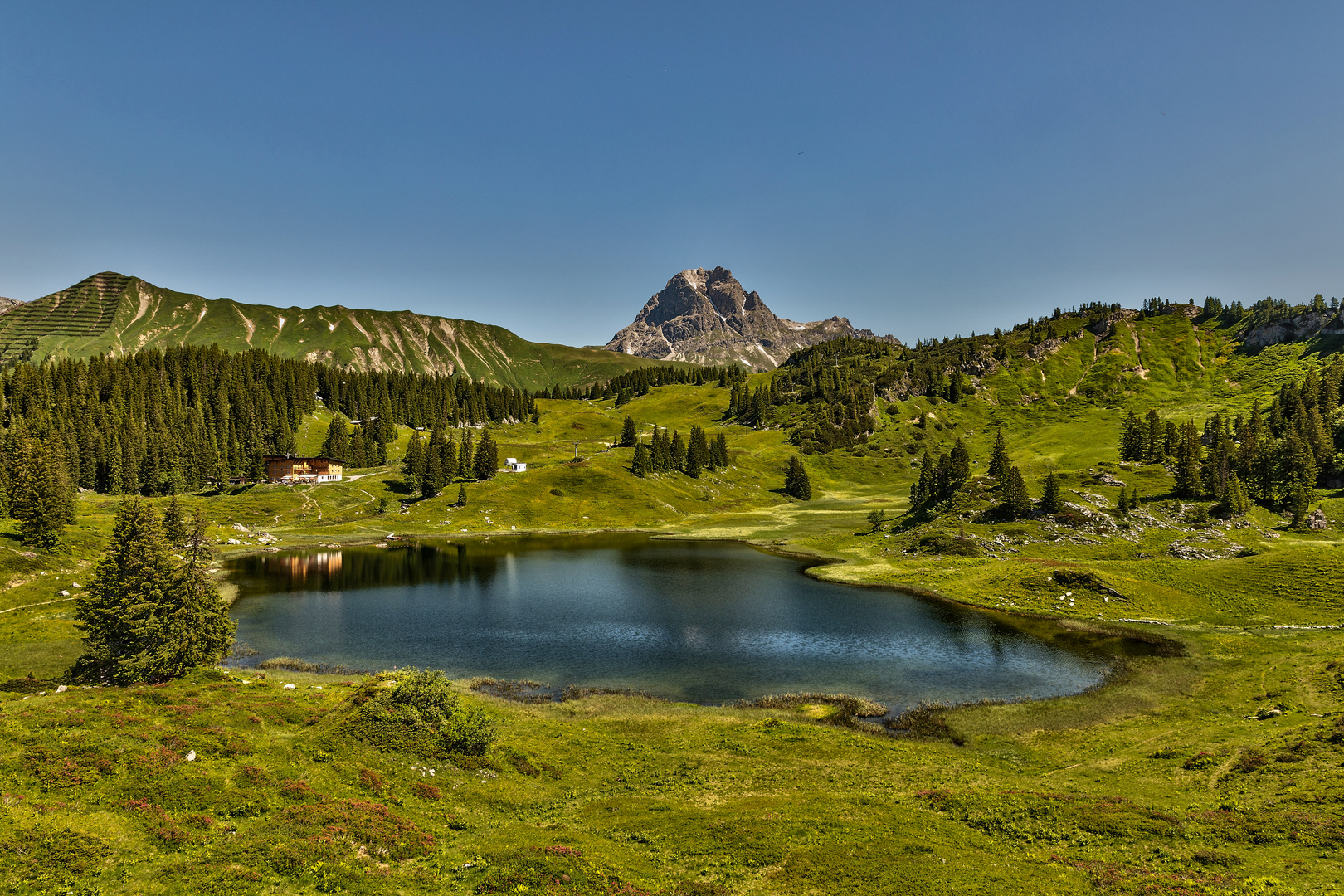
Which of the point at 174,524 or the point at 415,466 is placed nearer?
the point at 174,524

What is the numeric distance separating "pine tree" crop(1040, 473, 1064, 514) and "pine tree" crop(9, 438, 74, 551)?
151 meters

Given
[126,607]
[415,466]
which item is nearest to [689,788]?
[126,607]

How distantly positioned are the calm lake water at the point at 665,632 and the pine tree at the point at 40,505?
75.3 ft

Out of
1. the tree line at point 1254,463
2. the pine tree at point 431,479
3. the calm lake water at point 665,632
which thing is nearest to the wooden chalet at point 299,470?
the pine tree at point 431,479

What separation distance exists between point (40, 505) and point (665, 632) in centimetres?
8370

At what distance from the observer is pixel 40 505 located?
8362cm

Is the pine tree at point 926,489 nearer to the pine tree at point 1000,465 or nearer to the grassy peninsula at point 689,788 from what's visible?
the pine tree at point 1000,465

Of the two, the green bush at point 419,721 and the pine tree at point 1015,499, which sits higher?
the pine tree at point 1015,499

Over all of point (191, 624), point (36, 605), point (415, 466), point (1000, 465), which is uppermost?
point (1000, 465)

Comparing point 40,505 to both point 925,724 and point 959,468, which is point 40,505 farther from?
point 959,468

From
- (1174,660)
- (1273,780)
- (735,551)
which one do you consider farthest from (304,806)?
(735,551)

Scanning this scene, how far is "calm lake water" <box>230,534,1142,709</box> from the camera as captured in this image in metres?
56.3

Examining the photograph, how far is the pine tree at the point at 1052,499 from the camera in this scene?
4417 inches

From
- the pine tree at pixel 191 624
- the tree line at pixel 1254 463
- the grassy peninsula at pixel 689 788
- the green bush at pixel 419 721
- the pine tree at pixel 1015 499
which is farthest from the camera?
the pine tree at pixel 1015 499
